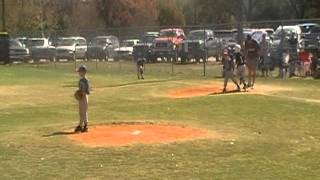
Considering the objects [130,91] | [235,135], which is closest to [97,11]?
[130,91]

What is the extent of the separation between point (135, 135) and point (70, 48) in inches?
1321

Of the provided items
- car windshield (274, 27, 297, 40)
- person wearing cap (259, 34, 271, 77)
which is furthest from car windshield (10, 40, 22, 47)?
person wearing cap (259, 34, 271, 77)

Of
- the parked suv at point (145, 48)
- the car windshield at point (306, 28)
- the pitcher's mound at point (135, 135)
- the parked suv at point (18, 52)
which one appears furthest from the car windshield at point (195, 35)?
the pitcher's mound at point (135, 135)

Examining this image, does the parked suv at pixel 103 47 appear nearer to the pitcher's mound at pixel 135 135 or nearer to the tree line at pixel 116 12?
the tree line at pixel 116 12

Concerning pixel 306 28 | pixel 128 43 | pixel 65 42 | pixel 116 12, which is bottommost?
pixel 128 43

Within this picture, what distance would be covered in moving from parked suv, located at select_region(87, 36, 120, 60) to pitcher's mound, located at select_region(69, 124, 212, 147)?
1125 inches

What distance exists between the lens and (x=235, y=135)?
1319cm

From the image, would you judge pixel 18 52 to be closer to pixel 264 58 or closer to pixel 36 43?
pixel 36 43

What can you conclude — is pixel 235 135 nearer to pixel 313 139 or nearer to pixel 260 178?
pixel 313 139

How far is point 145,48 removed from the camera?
41.9 meters

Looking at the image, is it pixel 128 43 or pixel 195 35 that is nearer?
pixel 195 35

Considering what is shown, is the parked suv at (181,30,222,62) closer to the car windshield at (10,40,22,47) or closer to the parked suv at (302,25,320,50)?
the parked suv at (302,25,320,50)

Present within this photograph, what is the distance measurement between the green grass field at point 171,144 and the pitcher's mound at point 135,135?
1.37ft

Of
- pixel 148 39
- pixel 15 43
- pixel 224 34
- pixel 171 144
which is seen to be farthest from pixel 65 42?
pixel 171 144
